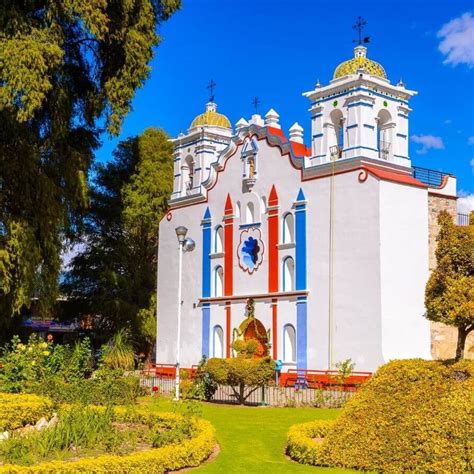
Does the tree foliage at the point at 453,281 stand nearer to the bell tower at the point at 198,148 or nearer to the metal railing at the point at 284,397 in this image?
the metal railing at the point at 284,397

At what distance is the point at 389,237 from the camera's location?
21.7 metres

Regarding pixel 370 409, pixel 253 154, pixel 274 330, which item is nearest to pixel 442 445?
pixel 370 409

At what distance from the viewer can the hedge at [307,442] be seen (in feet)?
30.2

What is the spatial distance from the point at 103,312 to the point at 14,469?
79.4ft

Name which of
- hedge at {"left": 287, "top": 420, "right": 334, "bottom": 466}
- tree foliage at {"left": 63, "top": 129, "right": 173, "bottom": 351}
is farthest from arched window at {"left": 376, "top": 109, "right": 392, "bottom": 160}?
hedge at {"left": 287, "top": 420, "right": 334, "bottom": 466}

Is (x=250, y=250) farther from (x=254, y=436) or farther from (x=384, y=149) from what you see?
(x=254, y=436)

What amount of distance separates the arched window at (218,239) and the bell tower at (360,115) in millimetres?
5182

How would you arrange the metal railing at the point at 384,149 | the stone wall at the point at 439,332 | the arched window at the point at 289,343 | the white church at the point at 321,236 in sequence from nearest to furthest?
Answer: 1. the white church at the point at 321,236
2. the stone wall at the point at 439,332
3. the metal railing at the point at 384,149
4. the arched window at the point at 289,343

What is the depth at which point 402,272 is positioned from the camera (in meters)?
21.7

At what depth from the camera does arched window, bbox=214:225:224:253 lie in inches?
1078

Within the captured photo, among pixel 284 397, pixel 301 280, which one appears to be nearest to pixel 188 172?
pixel 301 280

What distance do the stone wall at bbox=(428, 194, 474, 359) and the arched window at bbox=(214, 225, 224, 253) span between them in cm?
801

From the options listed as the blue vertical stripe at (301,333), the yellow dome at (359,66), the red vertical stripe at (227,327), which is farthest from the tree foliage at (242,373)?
the yellow dome at (359,66)

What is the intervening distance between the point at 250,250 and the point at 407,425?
693 inches
